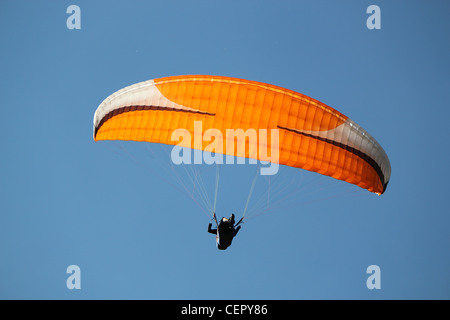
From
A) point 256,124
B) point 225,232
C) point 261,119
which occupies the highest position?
point 261,119

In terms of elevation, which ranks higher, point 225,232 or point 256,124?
point 256,124

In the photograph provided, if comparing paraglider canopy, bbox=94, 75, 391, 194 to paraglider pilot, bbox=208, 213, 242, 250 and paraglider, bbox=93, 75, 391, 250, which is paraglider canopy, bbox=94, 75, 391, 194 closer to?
paraglider, bbox=93, 75, 391, 250

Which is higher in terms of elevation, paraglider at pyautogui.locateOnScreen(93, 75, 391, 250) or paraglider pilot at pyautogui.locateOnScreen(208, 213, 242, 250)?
paraglider at pyautogui.locateOnScreen(93, 75, 391, 250)

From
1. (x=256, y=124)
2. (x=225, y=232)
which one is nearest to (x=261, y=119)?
(x=256, y=124)

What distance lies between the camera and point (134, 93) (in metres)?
18.5

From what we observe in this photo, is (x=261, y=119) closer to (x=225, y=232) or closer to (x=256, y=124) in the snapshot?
(x=256, y=124)

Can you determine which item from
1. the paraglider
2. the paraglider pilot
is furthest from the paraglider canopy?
the paraglider pilot

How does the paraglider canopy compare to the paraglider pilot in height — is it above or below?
above

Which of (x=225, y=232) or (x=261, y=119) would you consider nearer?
(x=261, y=119)

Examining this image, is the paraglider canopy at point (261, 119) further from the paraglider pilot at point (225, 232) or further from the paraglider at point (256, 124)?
the paraglider pilot at point (225, 232)

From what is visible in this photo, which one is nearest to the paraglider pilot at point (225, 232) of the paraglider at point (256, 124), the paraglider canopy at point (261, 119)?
the paraglider at point (256, 124)

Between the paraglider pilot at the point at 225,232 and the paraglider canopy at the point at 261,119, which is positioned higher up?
the paraglider canopy at the point at 261,119

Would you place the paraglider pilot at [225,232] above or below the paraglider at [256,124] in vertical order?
below
